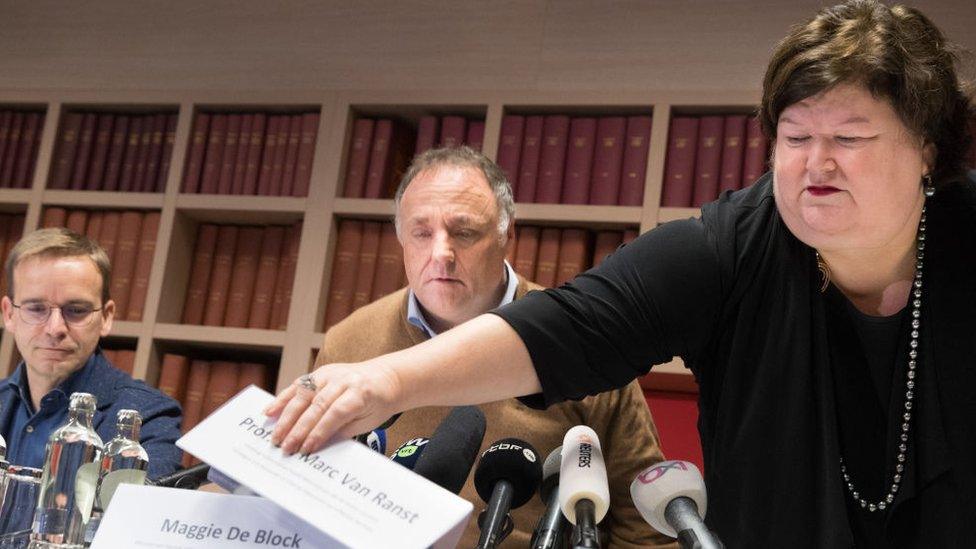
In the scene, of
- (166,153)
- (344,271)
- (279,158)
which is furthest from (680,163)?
(166,153)

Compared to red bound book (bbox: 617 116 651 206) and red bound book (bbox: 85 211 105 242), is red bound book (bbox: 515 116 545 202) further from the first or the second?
red bound book (bbox: 85 211 105 242)

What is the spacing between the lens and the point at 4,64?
4.32 m

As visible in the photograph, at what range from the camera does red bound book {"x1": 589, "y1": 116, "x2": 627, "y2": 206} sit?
3.53 meters

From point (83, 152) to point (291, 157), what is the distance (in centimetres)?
83

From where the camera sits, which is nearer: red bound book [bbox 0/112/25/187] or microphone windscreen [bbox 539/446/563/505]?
microphone windscreen [bbox 539/446/563/505]

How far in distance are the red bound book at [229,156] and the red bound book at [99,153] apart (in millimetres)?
479

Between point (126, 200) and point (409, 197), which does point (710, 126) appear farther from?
point (126, 200)

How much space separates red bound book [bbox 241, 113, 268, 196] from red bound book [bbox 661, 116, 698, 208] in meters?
1.41

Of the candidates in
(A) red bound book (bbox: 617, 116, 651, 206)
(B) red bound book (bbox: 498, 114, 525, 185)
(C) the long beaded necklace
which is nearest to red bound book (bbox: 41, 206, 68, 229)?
(B) red bound book (bbox: 498, 114, 525, 185)

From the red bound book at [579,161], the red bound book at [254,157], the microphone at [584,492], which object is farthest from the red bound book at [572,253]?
the microphone at [584,492]

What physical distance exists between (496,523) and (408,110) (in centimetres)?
281

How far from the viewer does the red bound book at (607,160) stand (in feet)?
11.6

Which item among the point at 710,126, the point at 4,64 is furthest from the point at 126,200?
the point at 710,126

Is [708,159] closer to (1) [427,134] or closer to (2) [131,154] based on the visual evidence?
(1) [427,134]
